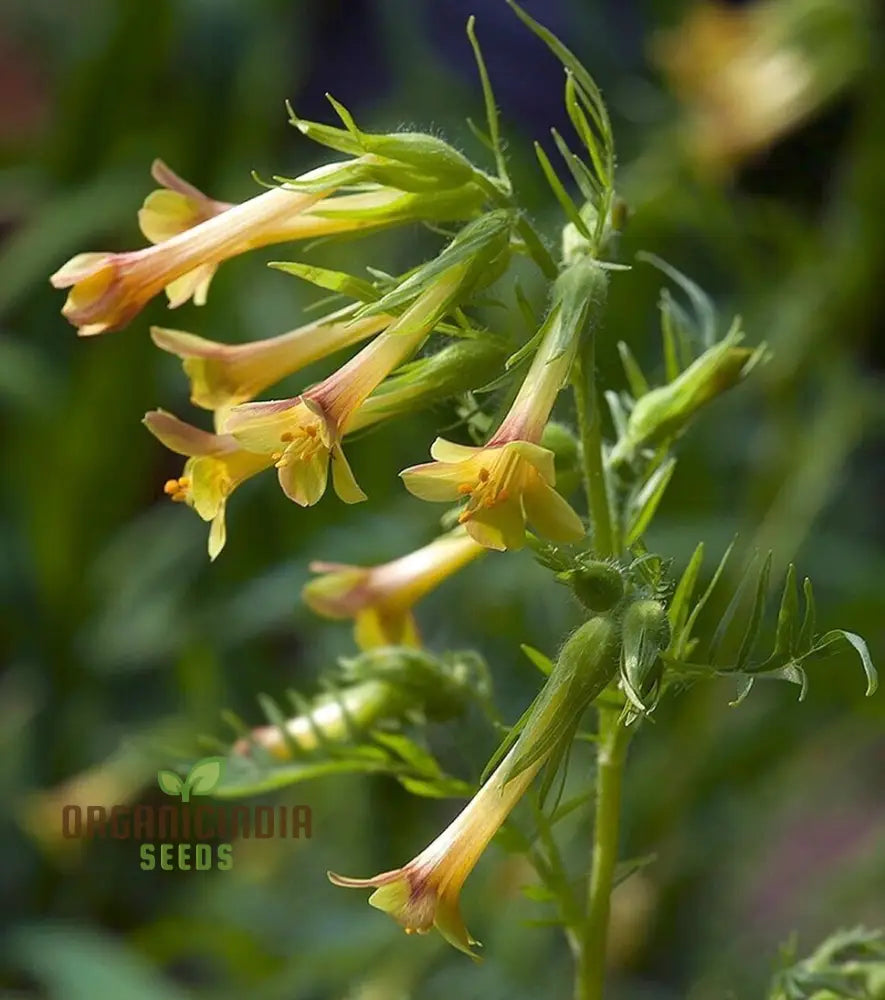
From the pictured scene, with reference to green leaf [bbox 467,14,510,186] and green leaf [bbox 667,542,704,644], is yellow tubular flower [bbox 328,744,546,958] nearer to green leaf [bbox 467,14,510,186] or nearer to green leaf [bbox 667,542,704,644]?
green leaf [bbox 667,542,704,644]

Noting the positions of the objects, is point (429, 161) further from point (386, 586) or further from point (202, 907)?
point (202, 907)

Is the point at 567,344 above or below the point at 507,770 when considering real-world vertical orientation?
above

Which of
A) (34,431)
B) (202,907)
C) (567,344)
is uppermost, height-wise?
(567,344)

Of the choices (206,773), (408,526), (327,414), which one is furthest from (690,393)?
(408,526)

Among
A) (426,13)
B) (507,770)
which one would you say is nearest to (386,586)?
(507,770)

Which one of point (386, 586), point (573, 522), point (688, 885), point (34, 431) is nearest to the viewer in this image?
point (573, 522)

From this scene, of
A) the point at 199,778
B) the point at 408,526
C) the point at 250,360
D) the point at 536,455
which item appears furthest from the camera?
the point at 408,526

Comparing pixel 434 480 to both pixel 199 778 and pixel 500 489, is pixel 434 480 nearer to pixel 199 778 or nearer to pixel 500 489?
pixel 500 489
